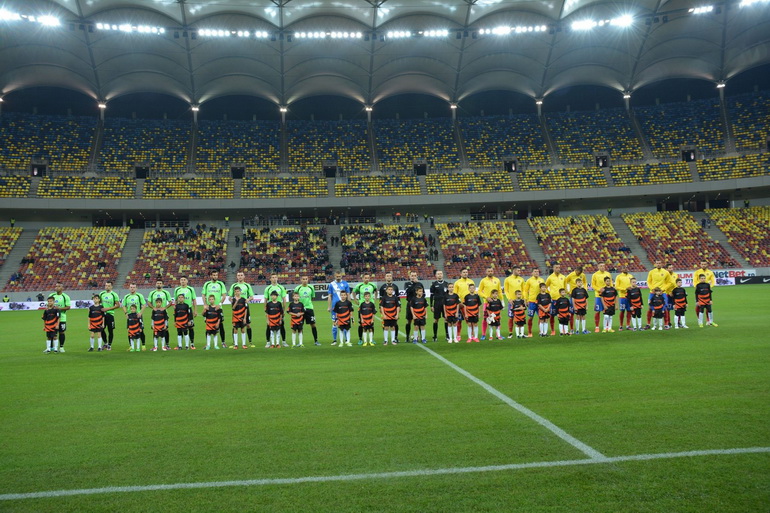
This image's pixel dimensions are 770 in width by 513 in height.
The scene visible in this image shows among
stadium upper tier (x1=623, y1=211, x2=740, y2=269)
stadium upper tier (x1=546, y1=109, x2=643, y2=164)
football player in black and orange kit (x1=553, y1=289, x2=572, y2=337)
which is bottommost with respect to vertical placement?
football player in black and orange kit (x1=553, y1=289, x2=572, y2=337)

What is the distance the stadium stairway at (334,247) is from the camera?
43806mm

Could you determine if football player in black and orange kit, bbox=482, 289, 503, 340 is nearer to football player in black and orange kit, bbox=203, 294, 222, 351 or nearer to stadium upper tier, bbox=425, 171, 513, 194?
football player in black and orange kit, bbox=203, 294, 222, 351

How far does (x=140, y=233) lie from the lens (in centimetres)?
4594

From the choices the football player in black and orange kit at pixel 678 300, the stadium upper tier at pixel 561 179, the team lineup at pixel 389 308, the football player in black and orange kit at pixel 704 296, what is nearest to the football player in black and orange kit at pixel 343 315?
the team lineup at pixel 389 308

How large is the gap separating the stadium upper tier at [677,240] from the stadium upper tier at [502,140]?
1110cm

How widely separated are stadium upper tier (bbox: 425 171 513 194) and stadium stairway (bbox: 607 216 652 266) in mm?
10712

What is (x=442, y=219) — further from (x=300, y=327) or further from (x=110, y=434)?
(x=110, y=434)

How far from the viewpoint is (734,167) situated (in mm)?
45844

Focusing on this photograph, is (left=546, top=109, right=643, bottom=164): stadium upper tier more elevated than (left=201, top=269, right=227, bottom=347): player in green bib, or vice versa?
(left=546, top=109, right=643, bottom=164): stadium upper tier

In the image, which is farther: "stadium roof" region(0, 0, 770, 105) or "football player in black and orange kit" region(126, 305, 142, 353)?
"stadium roof" region(0, 0, 770, 105)

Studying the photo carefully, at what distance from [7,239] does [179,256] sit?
14.3 metres

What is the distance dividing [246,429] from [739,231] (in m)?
50.2

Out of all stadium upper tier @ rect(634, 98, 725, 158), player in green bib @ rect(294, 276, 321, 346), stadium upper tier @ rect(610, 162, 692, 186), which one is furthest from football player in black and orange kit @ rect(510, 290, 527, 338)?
stadium upper tier @ rect(634, 98, 725, 158)

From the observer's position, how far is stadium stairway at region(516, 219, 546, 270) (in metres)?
43.3
